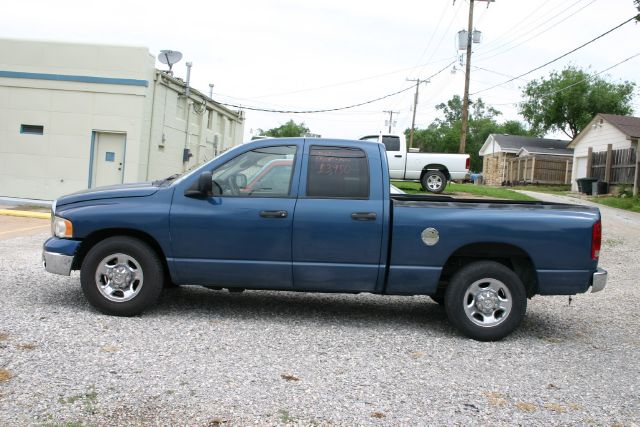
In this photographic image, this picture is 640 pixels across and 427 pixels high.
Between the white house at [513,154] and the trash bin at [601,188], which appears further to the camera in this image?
the white house at [513,154]

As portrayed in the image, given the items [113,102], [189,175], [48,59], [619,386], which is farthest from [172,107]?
[619,386]

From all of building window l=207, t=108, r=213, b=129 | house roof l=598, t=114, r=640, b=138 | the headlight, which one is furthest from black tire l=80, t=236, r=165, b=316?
house roof l=598, t=114, r=640, b=138

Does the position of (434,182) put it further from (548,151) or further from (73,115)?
(548,151)

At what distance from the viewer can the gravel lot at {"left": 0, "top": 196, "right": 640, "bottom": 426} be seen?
13.4 ft

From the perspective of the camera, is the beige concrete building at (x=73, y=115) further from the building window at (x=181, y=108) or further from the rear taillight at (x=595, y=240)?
the rear taillight at (x=595, y=240)

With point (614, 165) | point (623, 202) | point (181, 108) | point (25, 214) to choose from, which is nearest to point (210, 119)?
point (181, 108)

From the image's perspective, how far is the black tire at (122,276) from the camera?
603 centimetres

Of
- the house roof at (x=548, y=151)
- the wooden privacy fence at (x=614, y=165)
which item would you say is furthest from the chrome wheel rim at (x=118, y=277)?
the house roof at (x=548, y=151)

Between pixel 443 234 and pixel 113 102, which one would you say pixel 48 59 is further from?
pixel 443 234

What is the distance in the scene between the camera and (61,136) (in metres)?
19.1

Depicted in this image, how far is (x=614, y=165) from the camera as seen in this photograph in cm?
2952

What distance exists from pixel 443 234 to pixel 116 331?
10.3ft

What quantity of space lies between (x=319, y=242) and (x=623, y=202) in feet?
70.7

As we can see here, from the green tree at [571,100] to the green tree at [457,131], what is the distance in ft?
55.3
